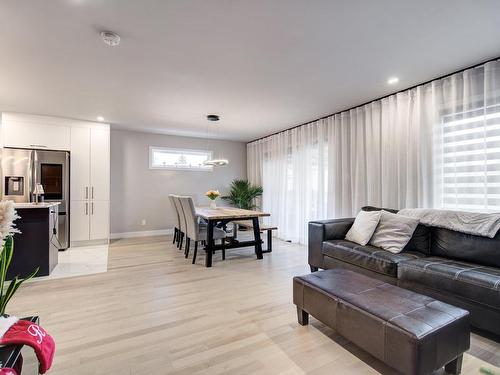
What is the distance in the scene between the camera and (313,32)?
7.07 feet

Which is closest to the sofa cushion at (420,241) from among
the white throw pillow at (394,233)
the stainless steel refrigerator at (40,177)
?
the white throw pillow at (394,233)

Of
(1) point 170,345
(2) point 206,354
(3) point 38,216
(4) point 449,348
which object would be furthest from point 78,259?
(4) point 449,348

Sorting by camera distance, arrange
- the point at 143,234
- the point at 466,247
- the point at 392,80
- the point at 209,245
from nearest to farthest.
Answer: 1. the point at 466,247
2. the point at 392,80
3. the point at 209,245
4. the point at 143,234

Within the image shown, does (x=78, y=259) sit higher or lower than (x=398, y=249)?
lower

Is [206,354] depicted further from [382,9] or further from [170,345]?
[382,9]

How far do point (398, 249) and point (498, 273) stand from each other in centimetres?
78

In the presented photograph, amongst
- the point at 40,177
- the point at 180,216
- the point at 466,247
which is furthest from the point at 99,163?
the point at 466,247

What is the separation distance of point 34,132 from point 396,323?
5.81 meters

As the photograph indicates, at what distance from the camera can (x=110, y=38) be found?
218cm

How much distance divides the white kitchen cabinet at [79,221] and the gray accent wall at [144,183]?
76 centimetres

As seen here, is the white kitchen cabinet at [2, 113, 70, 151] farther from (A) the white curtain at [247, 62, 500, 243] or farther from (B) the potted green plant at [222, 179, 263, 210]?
(A) the white curtain at [247, 62, 500, 243]

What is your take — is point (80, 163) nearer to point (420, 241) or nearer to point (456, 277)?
point (420, 241)

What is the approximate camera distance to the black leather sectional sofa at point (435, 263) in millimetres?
1854

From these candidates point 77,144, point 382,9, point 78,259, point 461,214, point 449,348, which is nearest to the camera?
point 449,348
